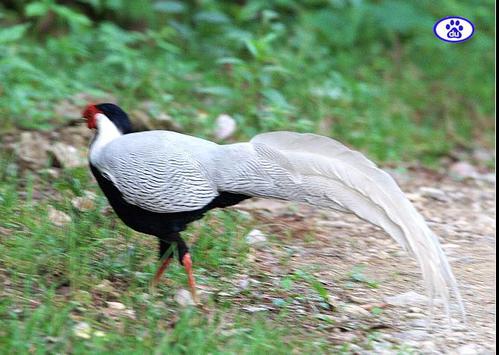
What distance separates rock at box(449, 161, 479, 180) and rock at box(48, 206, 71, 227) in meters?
3.27

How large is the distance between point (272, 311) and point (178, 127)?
7.71 feet

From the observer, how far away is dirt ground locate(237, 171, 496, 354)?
384cm

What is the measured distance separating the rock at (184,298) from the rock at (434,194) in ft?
8.27

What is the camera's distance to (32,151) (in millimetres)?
5426

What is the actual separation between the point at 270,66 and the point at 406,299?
2726 mm

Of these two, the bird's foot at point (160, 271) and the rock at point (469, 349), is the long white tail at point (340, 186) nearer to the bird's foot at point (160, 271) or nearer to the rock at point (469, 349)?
the rock at point (469, 349)

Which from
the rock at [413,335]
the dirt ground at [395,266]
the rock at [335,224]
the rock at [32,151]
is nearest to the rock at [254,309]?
the dirt ground at [395,266]

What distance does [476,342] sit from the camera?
12.5ft

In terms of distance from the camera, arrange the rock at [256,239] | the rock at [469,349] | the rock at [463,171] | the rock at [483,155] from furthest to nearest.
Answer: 1. the rock at [483,155]
2. the rock at [463,171]
3. the rock at [256,239]
4. the rock at [469,349]

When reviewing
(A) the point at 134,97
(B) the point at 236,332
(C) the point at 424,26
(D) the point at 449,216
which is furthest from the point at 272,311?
(C) the point at 424,26

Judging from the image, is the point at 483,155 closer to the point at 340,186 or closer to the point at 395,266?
the point at 395,266

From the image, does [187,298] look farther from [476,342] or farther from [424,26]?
[424,26]

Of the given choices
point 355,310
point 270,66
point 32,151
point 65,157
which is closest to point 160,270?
Result: point 355,310

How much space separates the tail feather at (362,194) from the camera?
359 cm
